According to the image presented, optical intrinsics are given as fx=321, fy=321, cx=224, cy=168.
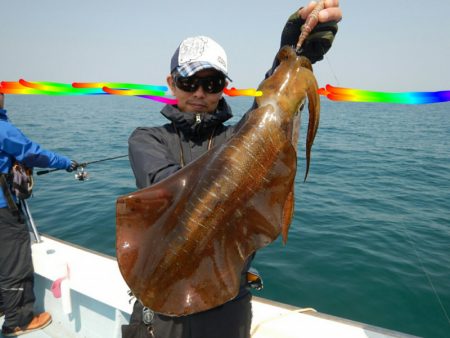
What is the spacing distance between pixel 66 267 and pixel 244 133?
4177 millimetres

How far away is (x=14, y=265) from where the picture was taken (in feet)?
16.0

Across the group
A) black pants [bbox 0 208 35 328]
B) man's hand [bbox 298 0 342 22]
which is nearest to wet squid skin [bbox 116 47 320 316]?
man's hand [bbox 298 0 342 22]

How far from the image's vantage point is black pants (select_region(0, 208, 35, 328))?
189 inches

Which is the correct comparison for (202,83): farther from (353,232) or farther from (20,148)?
(353,232)

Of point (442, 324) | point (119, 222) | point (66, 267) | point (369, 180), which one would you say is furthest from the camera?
point (369, 180)

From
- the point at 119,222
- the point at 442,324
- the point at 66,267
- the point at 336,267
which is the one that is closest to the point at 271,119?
the point at 119,222

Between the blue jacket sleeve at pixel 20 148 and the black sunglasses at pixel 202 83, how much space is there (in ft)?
12.6

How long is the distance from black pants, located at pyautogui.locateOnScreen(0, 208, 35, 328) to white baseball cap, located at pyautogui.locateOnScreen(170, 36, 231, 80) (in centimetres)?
401

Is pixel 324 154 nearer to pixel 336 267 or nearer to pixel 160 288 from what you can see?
pixel 336 267

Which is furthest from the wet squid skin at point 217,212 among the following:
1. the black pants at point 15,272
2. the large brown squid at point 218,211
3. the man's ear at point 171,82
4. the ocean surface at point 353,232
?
the ocean surface at point 353,232

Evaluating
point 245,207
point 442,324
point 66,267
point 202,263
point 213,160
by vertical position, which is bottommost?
point 442,324

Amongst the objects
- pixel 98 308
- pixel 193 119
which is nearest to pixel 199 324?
pixel 193 119

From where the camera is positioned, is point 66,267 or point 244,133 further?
point 66,267

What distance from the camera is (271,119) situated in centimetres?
186
